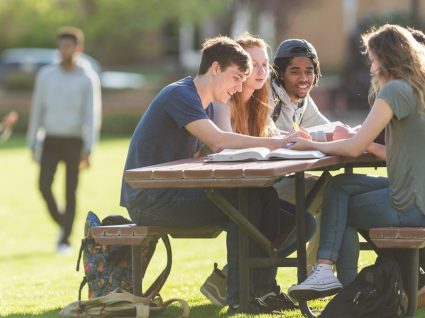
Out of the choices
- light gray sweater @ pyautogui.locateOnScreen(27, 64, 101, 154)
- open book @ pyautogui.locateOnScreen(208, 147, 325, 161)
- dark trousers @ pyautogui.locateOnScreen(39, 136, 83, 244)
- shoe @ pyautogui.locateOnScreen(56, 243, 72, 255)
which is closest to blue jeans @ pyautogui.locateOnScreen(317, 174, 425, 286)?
open book @ pyautogui.locateOnScreen(208, 147, 325, 161)

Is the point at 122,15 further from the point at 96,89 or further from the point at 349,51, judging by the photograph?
the point at 96,89

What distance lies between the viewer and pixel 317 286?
618 centimetres

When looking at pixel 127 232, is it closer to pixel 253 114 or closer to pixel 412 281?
pixel 253 114

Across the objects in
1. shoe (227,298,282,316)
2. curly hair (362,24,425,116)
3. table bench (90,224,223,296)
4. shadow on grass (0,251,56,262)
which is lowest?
shadow on grass (0,251,56,262)

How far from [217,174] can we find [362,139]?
0.89 metres

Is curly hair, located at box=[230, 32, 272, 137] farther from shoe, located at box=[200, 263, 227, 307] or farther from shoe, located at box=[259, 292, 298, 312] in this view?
shoe, located at box=[259, 292, 298, 312]

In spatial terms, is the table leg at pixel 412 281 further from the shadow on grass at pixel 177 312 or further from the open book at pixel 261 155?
the shadow on grass at pixel 177 312

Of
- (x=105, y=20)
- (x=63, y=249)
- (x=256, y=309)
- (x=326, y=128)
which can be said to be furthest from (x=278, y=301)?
(x=105, y=20)

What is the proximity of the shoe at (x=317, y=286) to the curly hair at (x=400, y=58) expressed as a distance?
3.21ft

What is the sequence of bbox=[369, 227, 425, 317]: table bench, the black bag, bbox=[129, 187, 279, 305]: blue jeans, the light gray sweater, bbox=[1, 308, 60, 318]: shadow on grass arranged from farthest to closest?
the light gray sweater → bbox=[1, 308, 60, 318]: shadow on grass → bbox=[129, 187, 279, 305]: blue jeans → the black bag → bbox=[369, 227, 425, 317]: table bench

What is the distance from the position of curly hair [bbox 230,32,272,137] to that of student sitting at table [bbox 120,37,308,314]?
49 cm

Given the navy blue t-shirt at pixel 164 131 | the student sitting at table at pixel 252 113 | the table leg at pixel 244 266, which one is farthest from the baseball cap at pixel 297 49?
the table leg at pixel 244 266

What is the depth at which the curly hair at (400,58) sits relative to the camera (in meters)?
6.27

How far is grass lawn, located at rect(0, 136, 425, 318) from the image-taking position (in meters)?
7.76
